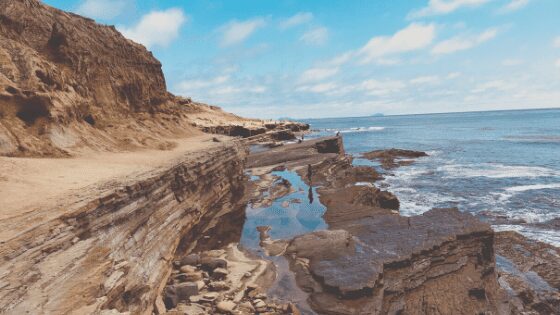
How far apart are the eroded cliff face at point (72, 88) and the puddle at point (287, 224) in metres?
7.35

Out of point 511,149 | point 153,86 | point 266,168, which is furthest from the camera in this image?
point 511,149

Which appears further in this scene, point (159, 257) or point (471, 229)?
point (471, 229)

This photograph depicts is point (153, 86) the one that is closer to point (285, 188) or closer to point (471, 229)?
point (285, 188)

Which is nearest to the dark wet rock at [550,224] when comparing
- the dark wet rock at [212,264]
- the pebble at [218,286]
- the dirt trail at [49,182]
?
the dark wet rock at [212,264]

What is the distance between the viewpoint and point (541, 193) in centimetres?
2297

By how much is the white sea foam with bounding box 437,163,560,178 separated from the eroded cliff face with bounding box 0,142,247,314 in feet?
89.5

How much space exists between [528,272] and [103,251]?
46.3ft

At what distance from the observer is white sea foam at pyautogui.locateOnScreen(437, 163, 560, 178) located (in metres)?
29.9

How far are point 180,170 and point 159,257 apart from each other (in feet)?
13.3

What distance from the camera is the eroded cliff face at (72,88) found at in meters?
12.6

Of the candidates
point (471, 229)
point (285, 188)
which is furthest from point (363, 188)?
point (471, 229)

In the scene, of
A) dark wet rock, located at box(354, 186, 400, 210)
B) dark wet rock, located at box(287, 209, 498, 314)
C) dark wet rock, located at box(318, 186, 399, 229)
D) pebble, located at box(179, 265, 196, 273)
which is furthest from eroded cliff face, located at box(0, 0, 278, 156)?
dark wet rock, located at box(354, 186, 400, 210)

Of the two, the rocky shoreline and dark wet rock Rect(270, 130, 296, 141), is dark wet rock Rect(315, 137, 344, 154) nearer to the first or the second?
the rocky shoreline

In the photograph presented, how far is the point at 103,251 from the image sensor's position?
7379 mm
